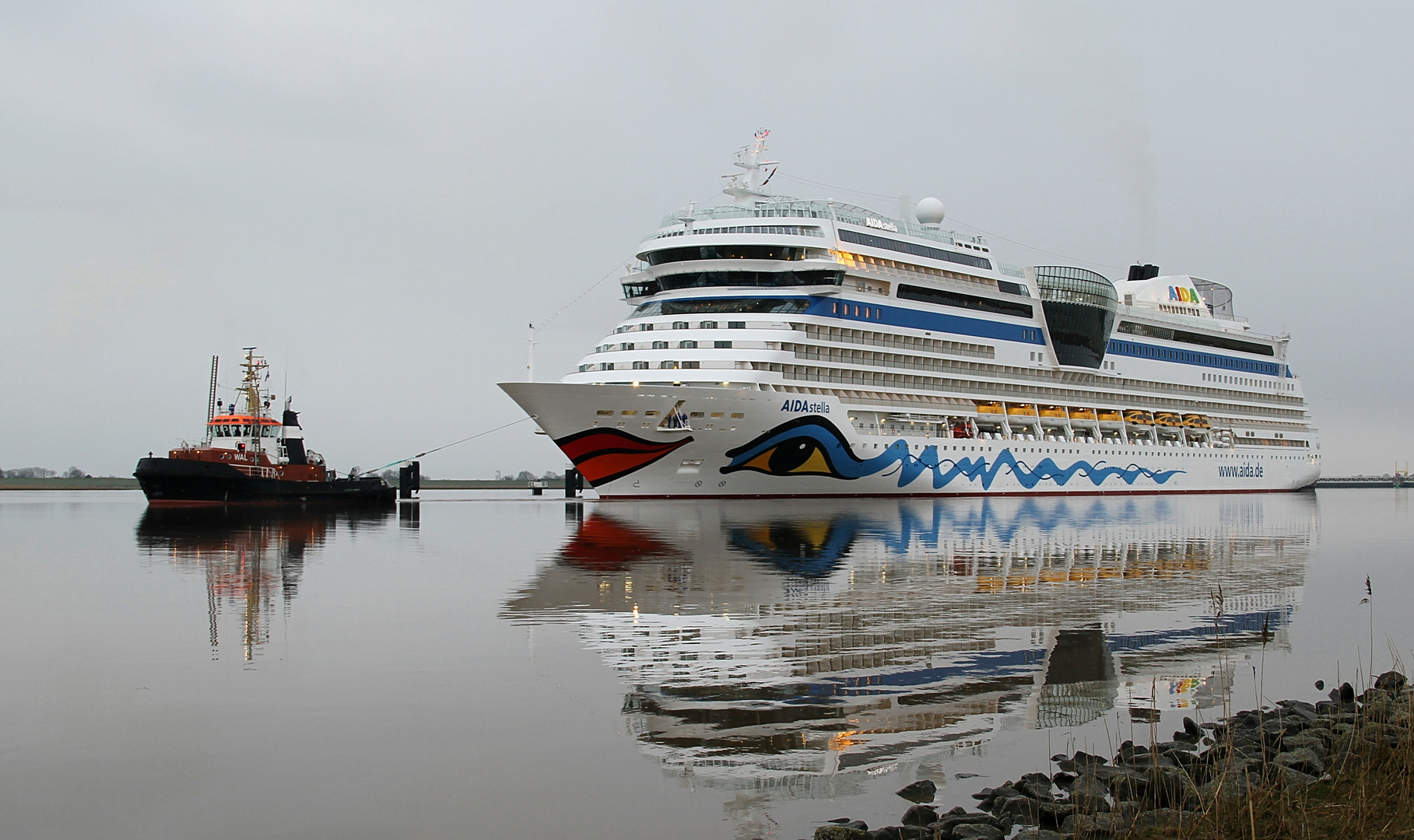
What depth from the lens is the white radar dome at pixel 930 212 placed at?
206 feet

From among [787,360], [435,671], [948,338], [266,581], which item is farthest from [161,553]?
[948,338]

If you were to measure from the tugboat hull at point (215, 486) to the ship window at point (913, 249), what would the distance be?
28.3m

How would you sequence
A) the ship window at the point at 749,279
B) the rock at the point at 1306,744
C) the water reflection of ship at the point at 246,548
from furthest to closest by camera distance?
1. the ship window at the point at 749,279
2. the water reflection of ship at the point at 246,548
3. the rock at the point at 1306,744

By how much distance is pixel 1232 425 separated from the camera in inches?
3009

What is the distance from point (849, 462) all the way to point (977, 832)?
1716 inches

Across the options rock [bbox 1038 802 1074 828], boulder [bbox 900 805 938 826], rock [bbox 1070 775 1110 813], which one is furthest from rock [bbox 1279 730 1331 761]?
boulder [bbox 900 805 938 826]

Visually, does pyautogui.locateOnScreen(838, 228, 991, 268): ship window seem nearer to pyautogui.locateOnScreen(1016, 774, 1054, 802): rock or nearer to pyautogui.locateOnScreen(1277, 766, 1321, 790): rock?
pyautogui.locateOnScreen(1277, 766, 1321, 790): rock

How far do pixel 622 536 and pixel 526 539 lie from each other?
295cm

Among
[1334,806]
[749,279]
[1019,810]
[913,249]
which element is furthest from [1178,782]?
[913,249]

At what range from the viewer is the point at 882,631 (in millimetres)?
12719

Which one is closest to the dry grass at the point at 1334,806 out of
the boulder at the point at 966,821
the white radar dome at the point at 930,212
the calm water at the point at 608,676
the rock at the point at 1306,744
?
the rock at the point at 1306,744

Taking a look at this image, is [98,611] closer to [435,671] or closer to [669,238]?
[435,671]

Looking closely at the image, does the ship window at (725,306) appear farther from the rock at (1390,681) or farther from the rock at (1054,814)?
the rock at (1054,814)

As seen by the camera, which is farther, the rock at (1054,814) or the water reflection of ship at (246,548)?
the water reflection of ship at (246,548)
